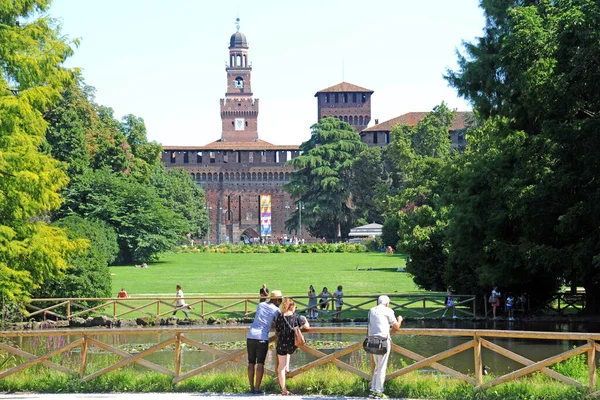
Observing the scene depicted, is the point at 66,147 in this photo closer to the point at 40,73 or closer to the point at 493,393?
the point at 40,73

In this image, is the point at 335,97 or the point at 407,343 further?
the point at 335,97

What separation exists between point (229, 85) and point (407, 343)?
101m

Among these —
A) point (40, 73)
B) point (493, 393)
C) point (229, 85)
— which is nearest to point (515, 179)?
point (40, 73)

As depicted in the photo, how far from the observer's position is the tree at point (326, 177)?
73.8m

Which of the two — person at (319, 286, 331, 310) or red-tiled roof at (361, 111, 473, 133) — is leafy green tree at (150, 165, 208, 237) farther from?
person at (319, 286, 331, 310)

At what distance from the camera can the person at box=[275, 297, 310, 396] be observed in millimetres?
9688

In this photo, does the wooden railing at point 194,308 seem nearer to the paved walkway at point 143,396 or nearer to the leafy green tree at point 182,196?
the paved walkway at point 143,396

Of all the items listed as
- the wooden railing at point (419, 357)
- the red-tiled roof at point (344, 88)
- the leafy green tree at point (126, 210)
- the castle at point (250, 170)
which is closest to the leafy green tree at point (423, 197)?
Answer: the leafy green tree at point (126, 210)

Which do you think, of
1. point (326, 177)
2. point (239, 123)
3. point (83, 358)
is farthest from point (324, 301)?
point (239, 123)

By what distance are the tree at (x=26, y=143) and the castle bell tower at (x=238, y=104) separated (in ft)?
329

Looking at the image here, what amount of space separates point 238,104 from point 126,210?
7032cm

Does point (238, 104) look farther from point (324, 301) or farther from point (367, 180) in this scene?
point (324, 301)

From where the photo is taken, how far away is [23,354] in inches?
412

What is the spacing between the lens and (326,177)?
242 feet
